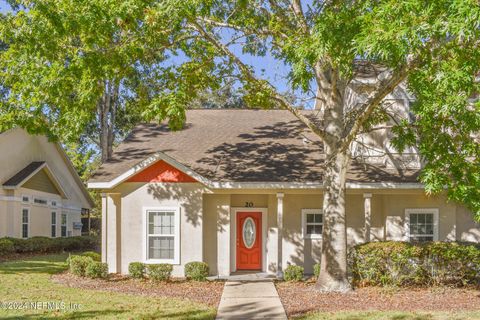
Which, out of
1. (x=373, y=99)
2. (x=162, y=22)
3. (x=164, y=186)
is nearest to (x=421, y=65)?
(x=373, y=99)

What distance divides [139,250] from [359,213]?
7249mm

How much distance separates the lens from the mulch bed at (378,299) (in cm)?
1063

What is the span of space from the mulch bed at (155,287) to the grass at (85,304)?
0.46 metres

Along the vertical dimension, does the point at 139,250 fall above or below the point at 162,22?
below

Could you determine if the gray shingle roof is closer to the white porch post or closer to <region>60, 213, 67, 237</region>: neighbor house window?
the white porch post

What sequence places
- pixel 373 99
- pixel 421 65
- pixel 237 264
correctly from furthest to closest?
pixel 237 264
pixel 373 99
pixel 421 65

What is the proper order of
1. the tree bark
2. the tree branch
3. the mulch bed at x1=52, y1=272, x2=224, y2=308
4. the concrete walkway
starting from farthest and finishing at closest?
the tree bark → the mulch bed at x1=52, y1=272, x2=224, y2=308 → the tree branch → the concrete walkway

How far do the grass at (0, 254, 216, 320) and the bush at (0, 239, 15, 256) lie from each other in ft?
23.2

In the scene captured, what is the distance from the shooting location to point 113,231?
1563 centimetres

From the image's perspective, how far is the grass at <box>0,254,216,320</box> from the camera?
9.71 meters

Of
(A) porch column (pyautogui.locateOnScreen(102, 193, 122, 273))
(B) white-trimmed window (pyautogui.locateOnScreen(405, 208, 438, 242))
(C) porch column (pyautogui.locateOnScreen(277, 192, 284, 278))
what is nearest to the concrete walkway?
(C) porch column (pyautogui.locateOnScreen(277, 192, 284, 278))

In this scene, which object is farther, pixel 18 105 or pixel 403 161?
pixel 403 161

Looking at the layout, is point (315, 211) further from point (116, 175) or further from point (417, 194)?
point (116, 175)

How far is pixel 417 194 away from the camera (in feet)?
51.9
